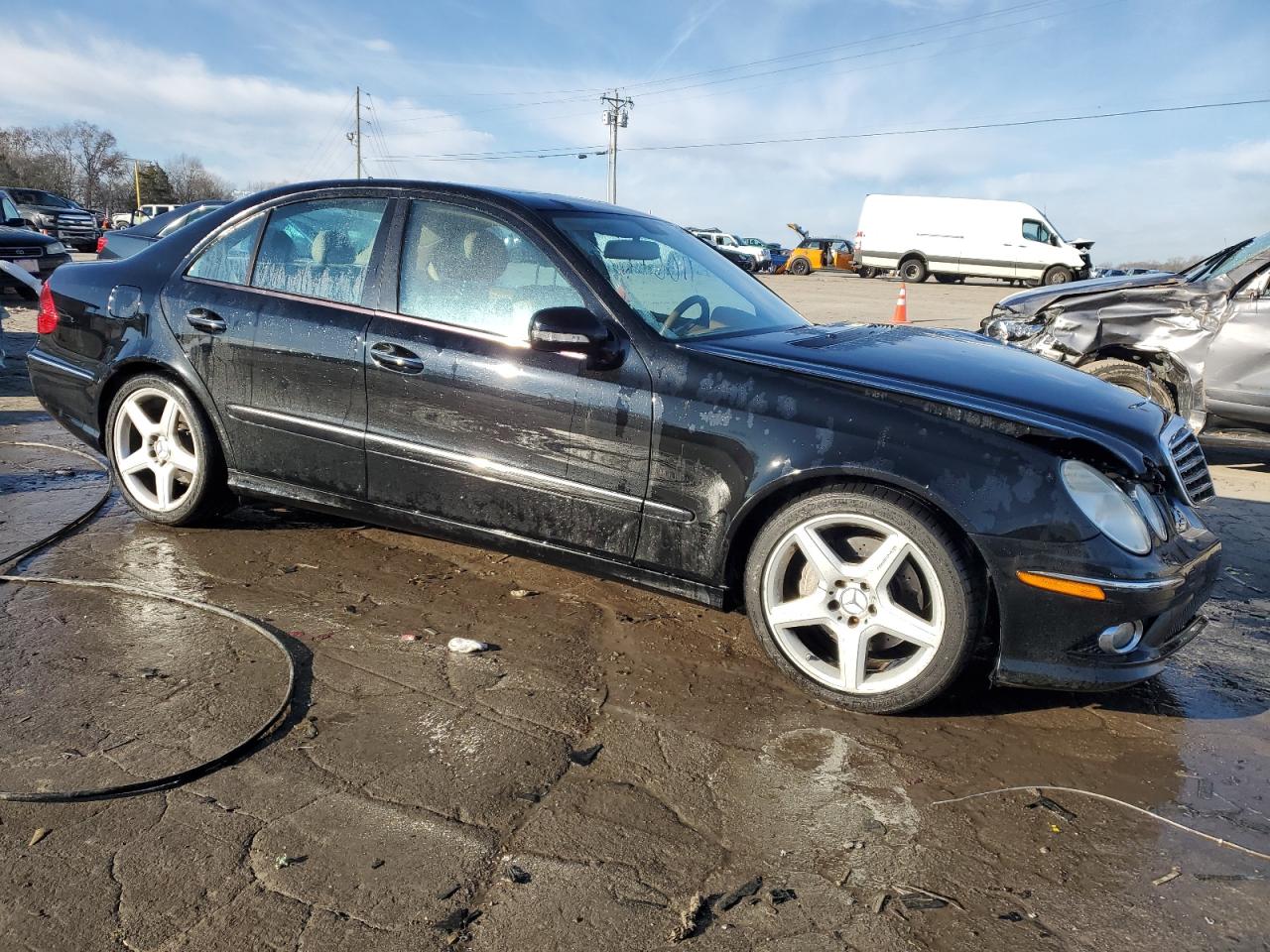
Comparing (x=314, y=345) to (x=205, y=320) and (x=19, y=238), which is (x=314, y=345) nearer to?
(x=205, y=320)

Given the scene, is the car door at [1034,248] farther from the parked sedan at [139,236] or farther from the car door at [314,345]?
the car door at [314,345]

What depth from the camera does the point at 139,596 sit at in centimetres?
390

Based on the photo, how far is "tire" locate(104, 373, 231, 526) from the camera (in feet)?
14.7

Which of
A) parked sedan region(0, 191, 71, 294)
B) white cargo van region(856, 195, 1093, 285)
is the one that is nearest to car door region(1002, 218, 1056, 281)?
white cargo van region(856, 195, 1093, 285)

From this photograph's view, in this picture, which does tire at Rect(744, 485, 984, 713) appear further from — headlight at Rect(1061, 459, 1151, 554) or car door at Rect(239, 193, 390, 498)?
car door at Rect(239, 193, 390, 498)

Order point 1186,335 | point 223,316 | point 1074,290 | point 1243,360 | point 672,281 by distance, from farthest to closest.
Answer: point 1074,290 → point 1186,335 → point 1243,360 → point 223,316 → point 672,281

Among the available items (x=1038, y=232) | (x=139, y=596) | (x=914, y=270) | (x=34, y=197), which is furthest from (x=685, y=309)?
(x=34, y=197)

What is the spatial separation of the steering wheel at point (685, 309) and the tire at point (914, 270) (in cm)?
3281

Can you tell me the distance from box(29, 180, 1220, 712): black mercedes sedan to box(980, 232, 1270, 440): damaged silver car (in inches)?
138

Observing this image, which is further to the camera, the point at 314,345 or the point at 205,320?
the point at 205,320

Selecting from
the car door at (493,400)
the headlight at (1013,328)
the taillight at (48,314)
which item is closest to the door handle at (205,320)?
the car door at (493,400)

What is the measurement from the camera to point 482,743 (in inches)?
114

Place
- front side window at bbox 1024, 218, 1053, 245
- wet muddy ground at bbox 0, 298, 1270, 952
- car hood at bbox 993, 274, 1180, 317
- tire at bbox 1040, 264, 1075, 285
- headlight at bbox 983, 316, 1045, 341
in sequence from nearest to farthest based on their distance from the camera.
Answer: wet muddy ground at bbox 0, 298, 1270, 952
car hood at bbox 993, 274, 1180, 317
headlight at bbox 983, 316, 1045, 341
tire at bbox 1040, 264, 1075, 285
front side window at bbox 1024, 218, 1053, 245

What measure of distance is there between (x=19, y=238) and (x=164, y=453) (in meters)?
13.4
